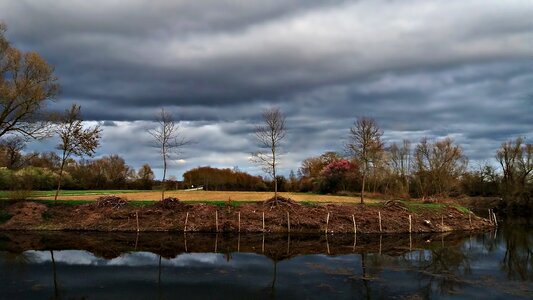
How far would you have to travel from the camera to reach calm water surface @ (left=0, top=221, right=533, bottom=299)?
52.9 feet

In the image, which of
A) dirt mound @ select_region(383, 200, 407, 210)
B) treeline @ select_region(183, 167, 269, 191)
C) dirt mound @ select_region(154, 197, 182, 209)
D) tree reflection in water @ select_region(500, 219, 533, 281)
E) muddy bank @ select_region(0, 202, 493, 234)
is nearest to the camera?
tree reflection in water @ select_region(500, 219, 533, 281)

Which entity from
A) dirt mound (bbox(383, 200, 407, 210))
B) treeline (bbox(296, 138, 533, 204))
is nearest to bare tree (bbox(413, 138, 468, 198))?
treeline (bbox(296, 138, 533, 204))

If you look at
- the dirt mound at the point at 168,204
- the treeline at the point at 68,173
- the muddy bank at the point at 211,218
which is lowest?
the muddy bank at the point at 211,218

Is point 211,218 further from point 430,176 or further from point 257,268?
point 430,176

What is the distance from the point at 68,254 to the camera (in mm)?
23750

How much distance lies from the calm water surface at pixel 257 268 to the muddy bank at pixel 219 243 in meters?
0.07

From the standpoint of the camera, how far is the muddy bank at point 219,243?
2586cm

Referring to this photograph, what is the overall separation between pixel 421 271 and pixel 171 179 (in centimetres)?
7566

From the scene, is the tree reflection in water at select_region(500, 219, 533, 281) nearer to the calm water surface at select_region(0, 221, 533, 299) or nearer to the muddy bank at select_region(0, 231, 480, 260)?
the calm water surface at select_region(0, 221, 533, 299)

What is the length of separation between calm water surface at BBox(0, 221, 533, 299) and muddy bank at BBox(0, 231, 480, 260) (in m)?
0.07

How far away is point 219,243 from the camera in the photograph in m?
29.1

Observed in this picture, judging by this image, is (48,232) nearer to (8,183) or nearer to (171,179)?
(8,183)

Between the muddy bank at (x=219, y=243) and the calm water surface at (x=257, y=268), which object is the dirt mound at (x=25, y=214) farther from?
the calm water surface at (x=257, y=268)

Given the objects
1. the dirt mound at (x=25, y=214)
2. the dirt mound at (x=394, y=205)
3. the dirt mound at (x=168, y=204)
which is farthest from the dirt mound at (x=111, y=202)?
the dirt mound at (x=394, y=205)
